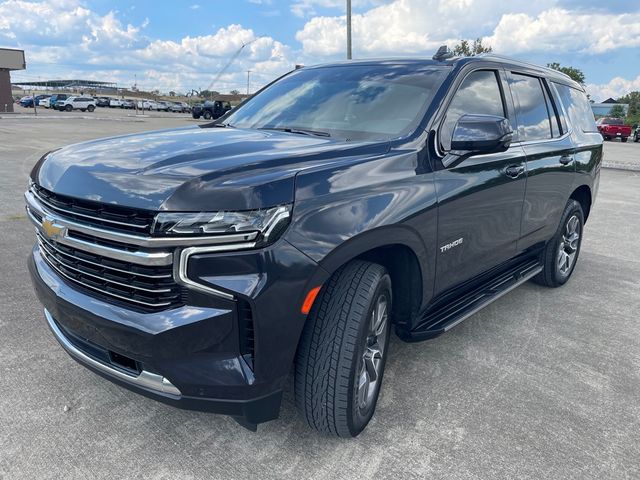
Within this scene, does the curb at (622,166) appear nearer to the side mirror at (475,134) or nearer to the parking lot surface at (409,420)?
the parking lot surface at (409,420)

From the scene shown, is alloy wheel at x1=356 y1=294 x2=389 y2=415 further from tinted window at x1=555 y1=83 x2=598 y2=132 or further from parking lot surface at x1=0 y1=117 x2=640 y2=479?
tinted window at x1=555 y1=83 x2=598 y2=132

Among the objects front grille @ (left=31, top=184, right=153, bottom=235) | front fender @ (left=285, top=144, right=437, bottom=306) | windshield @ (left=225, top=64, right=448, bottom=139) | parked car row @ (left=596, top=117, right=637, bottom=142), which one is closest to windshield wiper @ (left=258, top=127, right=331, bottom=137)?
windshield @ (left=225, top=64, right=448, bottom=139)

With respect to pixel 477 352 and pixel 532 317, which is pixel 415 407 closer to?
pixel 477 352

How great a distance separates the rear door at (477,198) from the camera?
303 cm

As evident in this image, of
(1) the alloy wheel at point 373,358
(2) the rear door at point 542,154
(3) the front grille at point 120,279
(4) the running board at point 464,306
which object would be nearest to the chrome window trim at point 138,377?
(3) the front grille at point 120,279

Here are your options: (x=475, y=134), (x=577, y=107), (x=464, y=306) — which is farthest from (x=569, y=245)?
(x=475, y=134)

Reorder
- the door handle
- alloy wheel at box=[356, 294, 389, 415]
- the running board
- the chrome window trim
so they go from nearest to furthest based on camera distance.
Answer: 1. the chrome window trim
2. alloy wheel at box=[356, 294, 389, 415]
3. the running board
4. the door handle

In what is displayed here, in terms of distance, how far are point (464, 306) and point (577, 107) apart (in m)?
2.88

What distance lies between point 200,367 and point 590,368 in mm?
2672

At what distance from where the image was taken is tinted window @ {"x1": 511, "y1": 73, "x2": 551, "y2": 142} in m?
3.98

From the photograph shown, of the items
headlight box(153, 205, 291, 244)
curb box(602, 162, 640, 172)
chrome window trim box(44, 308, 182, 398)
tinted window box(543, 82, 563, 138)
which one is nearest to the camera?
headlight box(153, 205, 291, 244)

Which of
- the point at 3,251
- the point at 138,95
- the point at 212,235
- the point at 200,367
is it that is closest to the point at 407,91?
the point at 212,235

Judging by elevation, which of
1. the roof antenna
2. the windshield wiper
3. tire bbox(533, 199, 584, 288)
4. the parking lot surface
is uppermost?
the roof antenna

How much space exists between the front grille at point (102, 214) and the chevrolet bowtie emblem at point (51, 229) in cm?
5
